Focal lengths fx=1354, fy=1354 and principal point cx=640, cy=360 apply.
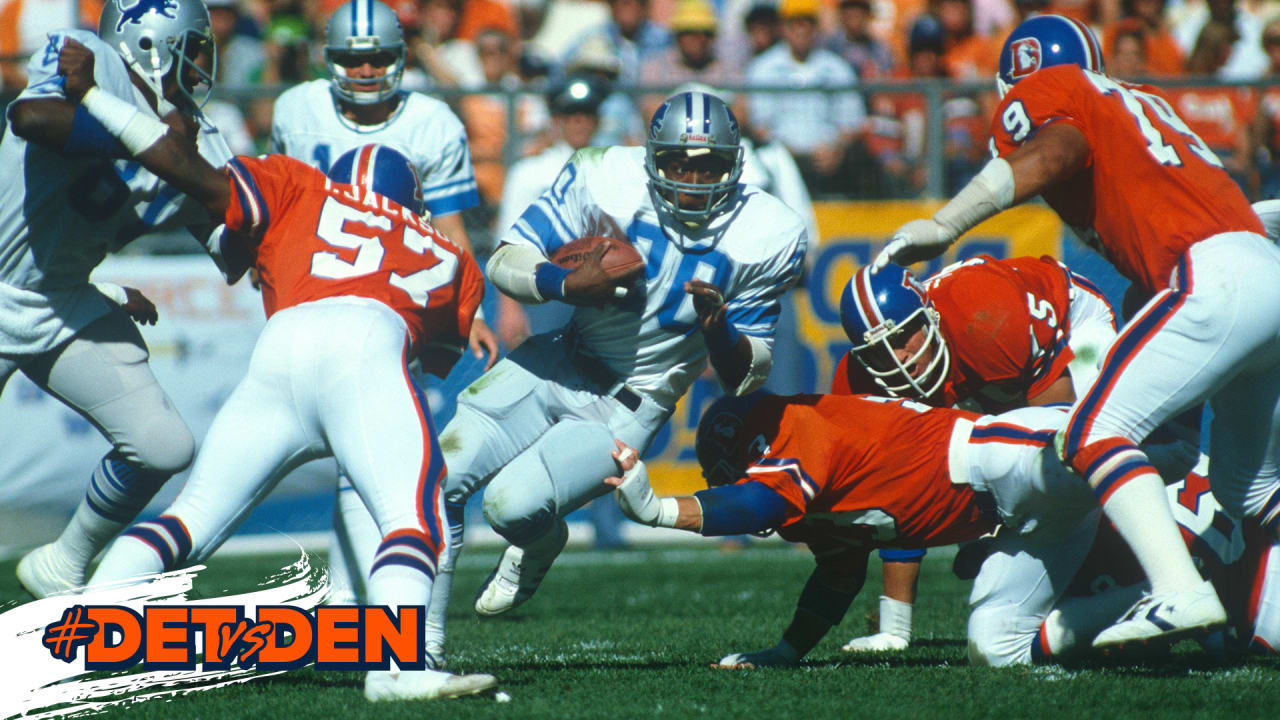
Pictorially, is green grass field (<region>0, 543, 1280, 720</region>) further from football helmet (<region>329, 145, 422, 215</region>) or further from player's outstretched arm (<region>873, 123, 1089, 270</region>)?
football helmet (<region>329, 145, 422, 215</region>)

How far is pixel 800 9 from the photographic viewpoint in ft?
31.4

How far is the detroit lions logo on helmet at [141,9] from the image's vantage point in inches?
181

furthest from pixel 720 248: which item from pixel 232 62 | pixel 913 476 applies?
pixel 232 62

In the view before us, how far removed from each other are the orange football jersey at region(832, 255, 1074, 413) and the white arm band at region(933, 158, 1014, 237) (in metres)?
0.57

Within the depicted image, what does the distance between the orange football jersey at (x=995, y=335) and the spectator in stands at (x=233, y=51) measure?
614 centimetres

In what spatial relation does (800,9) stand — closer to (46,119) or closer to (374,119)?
(374,119)

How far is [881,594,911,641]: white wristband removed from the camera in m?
4.78

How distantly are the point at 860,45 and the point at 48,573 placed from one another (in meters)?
6.97

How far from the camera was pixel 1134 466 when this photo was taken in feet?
12.0

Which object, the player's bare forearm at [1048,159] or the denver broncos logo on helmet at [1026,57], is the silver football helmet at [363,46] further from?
the player's bare forearm at [1048,159]

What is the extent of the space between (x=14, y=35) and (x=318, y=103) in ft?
15.3

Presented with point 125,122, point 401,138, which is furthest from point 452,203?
point 125,122

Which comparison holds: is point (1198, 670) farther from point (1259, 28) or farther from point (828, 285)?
point (1259, 28)

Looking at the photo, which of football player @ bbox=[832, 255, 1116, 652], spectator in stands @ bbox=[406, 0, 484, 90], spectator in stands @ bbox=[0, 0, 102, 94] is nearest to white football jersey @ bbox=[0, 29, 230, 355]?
football player @ bbox=[832, 255, 1116, 652]
